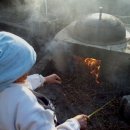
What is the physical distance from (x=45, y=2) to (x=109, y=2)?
276 centimetres

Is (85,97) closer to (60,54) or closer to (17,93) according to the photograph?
(60,54)

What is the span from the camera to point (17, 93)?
253 centimetres

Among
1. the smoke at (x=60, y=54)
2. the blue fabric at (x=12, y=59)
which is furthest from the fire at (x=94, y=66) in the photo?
the blue fabric at (x=12, y=59)

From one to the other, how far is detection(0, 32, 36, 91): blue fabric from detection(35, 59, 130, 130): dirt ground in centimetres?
268

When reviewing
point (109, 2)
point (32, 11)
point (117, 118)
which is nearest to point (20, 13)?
point (32, 11)

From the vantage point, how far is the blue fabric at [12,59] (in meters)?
2.38

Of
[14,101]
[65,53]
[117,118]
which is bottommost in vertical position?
[117,118]

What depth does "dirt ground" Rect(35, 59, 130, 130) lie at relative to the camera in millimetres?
5117

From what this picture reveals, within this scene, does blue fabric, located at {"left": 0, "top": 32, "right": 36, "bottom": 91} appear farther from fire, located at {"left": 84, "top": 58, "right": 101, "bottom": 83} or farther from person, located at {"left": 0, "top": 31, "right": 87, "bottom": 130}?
fire, located at {"left": 84, "top": 58, "right": 101, "bottom": 83}

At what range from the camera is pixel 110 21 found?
5.89 meters

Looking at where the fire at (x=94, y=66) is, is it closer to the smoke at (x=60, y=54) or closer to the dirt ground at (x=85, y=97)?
the dirt ground at (x=85, y=97)

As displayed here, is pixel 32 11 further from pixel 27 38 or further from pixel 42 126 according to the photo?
pixel 42 126

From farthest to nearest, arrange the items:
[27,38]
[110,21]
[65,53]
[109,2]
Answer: [109,2], [27,38], [65,53], [110,21]

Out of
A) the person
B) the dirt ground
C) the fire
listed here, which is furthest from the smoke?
the person
